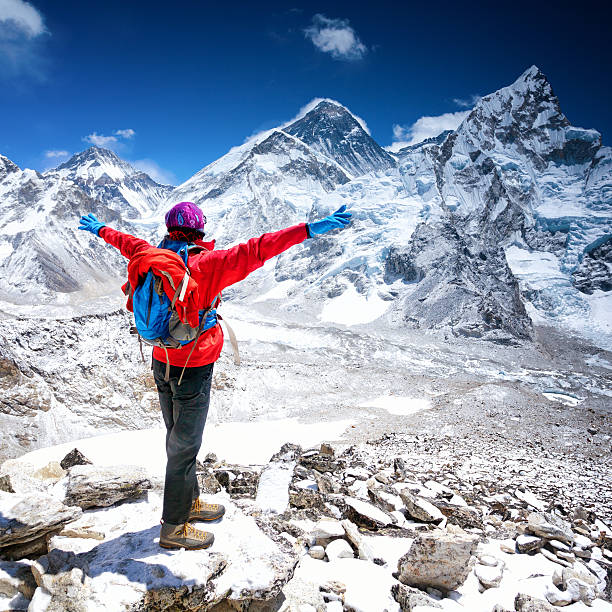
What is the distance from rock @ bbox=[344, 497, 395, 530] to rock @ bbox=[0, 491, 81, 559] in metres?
2.67

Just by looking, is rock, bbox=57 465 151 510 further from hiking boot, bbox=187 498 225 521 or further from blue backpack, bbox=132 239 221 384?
blue backpack, bbox=132 239 221 384

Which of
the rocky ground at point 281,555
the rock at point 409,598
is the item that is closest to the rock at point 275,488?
the rocky ground at point 281,555

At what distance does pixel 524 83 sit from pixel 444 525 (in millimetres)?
146681

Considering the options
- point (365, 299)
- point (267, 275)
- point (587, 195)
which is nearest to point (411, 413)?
point (365, 299)

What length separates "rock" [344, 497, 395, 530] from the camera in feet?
13.2

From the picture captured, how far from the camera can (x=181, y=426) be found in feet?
9.05

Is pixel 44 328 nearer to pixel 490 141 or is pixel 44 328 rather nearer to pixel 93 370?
pixel 93 370

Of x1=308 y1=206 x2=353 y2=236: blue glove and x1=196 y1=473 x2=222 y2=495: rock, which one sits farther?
x1=196 y1=473 x2=222 y2=495: rock

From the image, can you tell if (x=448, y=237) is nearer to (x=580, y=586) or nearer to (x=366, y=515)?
(x=366, y=515)

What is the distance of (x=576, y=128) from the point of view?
342ft

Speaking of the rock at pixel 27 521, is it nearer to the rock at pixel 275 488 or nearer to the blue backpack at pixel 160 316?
the blue backpack at pixel 160 316

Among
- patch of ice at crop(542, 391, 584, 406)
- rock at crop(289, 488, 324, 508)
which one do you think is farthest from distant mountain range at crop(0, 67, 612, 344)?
rock at crop(289, 488, 324, 508)

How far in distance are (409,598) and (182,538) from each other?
64.3 inches

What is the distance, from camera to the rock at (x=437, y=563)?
294 centimetres
